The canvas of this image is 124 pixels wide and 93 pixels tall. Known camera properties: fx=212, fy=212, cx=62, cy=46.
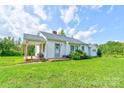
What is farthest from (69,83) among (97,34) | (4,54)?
(4,54)

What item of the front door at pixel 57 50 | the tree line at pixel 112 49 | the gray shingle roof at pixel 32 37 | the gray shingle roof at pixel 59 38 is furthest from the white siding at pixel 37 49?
the tree line at pixel 112 49


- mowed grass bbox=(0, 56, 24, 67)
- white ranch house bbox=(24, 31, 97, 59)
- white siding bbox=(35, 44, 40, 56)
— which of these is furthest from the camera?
white siding bbox=(35, 44, 40, 56)

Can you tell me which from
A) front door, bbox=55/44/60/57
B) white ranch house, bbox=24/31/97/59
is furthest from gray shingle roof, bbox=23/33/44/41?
front door, bbox=55/44/60/57

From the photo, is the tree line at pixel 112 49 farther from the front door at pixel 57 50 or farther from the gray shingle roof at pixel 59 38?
the front door at pixel 57 50

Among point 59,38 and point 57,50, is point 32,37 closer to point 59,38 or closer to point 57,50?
point 57,50

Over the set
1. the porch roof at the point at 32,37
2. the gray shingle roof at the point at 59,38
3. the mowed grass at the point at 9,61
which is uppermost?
the gray shingle roof at the point at 59,38

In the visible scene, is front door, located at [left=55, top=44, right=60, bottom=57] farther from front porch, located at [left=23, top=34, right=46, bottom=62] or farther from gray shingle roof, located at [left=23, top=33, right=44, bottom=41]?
gray shingle roof, located at [left=23, top=33, right=44, bottom=41]

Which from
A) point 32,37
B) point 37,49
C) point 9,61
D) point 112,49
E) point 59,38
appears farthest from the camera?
point 112,49

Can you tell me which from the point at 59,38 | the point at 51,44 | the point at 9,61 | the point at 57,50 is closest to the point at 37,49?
the point at 51,44

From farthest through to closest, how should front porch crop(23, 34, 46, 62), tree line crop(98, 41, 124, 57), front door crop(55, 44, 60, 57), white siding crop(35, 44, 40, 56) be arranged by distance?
tree line crop(98, 41, 124, 57)
front door crop(55, 44, 60, 57)
white siding crop(35, 44, 40, 56)
front porch crop(23, 34, 46, 62)

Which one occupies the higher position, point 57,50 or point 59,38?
point 59,38

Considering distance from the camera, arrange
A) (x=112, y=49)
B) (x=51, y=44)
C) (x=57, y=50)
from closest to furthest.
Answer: (x=51, y=44)
(x=57, y=50)
(x=112, y=49)

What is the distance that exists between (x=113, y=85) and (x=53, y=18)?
8.83 meters
